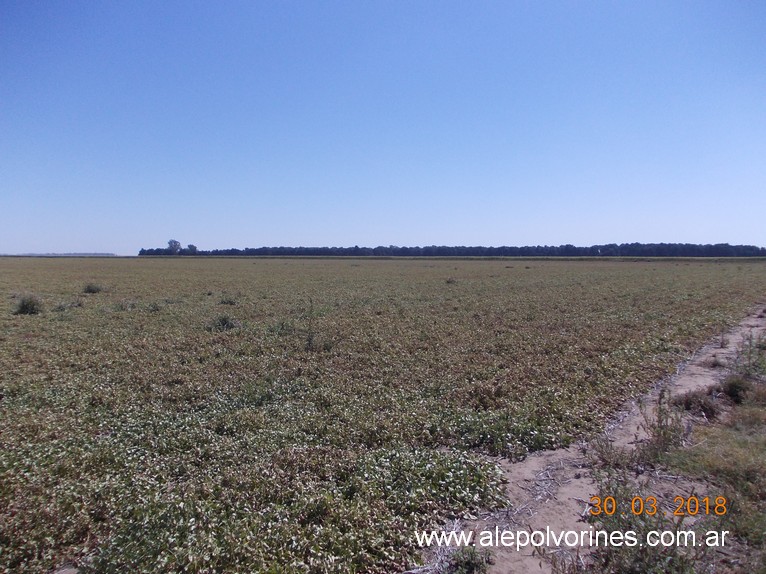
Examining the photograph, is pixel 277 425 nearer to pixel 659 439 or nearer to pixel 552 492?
pixel 552 492

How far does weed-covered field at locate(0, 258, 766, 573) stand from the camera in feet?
14.0

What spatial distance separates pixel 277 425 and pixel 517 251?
13581 cm

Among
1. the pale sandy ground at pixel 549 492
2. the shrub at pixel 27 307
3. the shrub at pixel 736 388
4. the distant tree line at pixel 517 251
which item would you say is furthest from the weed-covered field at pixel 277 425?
the distant tree line at pixel 517 251

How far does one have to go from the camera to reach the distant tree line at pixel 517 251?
396 ft

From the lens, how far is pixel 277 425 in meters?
7.13

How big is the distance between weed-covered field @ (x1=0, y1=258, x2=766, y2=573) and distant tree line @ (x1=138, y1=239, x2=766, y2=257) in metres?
122

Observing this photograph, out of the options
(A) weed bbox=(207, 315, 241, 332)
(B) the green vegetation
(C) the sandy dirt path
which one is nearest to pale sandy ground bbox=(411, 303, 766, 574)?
(C) the sandy dirt path

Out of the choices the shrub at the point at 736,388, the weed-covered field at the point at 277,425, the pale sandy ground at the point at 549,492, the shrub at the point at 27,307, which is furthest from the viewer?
the shrub at the point at 27,307

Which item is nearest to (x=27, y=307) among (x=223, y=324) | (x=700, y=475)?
(x=223, y=324)

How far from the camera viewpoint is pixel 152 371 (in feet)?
33.4

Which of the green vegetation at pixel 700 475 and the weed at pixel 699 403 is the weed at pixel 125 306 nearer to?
the green vegetation at pixel 700 475

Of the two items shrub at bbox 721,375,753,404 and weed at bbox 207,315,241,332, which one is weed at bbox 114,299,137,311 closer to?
weed at bbox 207,315,241,332

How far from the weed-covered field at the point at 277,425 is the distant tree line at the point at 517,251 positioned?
400 feet

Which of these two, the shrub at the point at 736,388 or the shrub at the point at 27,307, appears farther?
the shrub at the point at 27,307
